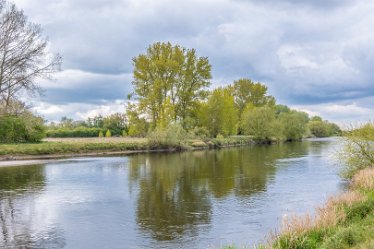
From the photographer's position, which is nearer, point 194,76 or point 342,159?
point 342,159

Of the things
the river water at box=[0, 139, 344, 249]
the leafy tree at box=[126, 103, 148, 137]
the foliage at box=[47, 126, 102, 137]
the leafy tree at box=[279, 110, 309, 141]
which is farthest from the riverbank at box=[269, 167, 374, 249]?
the leafy tree at box=[279, 110, 309, 141]

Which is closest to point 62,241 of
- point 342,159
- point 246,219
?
point 246,219

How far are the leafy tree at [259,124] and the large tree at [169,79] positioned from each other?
66.4 feet

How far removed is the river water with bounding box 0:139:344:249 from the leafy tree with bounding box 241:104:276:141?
196 feet

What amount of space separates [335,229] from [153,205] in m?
10.6

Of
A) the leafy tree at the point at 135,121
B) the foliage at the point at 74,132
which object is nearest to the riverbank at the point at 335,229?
the leafy tree at the point at 135,121

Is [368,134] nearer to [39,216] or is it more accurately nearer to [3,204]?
[39,216]

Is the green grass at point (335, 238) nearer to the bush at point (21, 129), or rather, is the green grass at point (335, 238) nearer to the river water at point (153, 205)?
the river water at point (153, 205)

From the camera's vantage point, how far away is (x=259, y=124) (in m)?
95.0

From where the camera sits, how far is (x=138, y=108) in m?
72.8

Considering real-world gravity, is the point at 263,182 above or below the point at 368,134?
below

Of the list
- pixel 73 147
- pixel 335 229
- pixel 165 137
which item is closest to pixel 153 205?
pixel 335 229

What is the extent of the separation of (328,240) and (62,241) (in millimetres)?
8872

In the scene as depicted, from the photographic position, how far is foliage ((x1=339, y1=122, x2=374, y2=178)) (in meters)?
25.4
